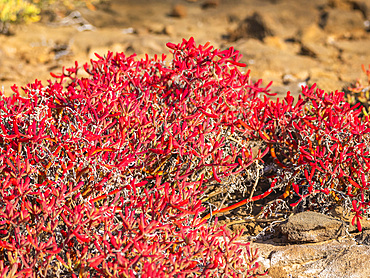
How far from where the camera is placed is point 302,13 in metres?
8.51

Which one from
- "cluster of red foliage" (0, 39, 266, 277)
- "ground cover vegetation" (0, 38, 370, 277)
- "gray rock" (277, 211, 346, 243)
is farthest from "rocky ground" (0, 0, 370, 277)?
"cluster of red foliage" (0, 39, 266, 277)

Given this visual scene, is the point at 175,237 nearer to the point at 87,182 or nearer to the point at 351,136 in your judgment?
the point at 87,182

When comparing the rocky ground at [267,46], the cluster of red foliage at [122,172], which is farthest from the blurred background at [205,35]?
the cluster of red foliage at [122,172]

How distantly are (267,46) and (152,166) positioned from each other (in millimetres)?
4673

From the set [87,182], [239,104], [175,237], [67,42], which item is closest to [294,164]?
[239,104]

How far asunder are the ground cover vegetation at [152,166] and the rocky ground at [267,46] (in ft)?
Result: 0.77

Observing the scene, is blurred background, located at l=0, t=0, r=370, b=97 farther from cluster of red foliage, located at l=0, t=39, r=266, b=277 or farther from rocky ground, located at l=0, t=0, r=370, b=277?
cluster of red foliage, located at l=0, t=39, r=266, b=277

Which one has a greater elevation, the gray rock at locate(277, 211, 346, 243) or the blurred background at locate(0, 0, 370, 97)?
the blurred background at locate(0, 0, 370, 97)

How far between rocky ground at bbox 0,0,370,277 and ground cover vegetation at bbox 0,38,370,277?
0.77ft

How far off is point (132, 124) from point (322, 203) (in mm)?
1430

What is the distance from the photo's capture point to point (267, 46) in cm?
664

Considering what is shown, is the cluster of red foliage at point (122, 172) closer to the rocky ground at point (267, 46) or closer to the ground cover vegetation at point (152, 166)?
the ground cover vegetation at point (152, 166)

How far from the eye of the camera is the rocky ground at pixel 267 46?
2.53 m

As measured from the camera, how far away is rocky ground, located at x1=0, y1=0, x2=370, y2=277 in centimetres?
253
